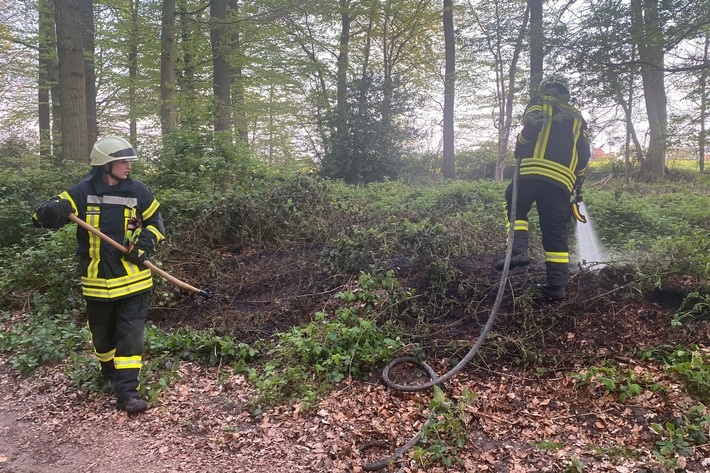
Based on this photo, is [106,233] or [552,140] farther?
[552,140]

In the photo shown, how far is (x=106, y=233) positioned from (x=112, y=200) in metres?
0.30

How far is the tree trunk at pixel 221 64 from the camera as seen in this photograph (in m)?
11.0

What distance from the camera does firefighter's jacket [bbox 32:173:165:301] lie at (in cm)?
380

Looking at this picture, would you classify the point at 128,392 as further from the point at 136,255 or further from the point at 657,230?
the point at 657,230

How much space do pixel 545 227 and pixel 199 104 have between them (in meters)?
9.61

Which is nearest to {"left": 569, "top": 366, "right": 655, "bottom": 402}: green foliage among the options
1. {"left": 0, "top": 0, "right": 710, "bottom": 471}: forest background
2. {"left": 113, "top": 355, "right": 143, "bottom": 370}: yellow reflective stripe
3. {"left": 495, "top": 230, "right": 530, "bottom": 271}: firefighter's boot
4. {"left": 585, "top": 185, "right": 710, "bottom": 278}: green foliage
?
{"left": 0, "top": 0, "right": 710, "bottom": 471}: forest background

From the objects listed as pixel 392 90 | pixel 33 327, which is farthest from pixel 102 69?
pixel 33 327

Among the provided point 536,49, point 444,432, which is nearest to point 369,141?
point 536,49

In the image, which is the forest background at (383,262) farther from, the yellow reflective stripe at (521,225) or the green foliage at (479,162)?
the green foliage at (479,162)

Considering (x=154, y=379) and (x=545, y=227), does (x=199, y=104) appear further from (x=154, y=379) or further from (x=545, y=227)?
(x=545, y=227)

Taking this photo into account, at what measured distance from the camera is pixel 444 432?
325cm

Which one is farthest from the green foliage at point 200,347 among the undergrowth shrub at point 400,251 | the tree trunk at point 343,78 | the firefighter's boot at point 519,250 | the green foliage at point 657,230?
the tree trunk at point 343,78

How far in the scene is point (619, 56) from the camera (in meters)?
5.05

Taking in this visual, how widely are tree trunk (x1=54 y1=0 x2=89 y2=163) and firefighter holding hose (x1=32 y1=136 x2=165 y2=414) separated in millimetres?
6829
